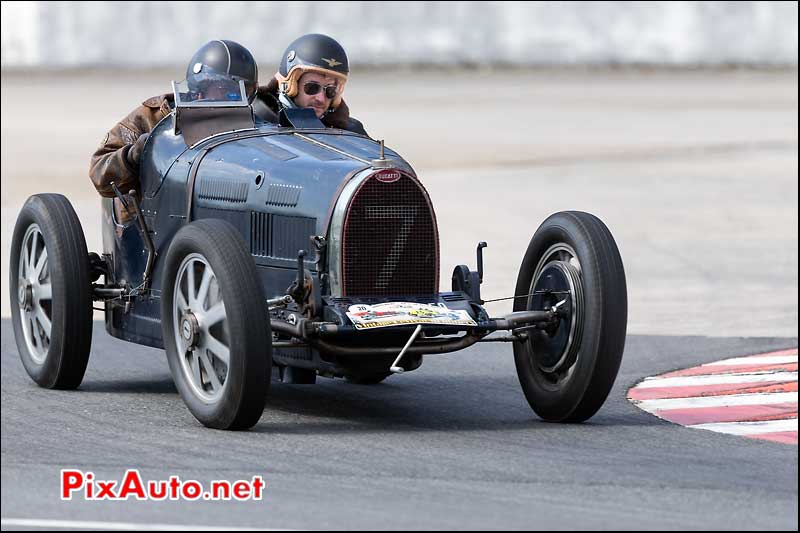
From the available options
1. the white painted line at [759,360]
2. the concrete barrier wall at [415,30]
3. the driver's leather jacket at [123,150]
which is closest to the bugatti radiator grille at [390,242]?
the driver's leather jacket at [123,150]

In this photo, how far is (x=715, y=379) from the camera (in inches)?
394

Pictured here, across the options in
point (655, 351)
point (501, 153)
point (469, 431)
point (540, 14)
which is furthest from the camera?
point (540, 14)

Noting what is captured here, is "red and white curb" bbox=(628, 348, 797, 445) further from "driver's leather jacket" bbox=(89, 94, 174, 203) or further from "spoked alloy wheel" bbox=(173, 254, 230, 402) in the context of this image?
"driver's leather jacket" bbox=(89, 94, 174, 203)

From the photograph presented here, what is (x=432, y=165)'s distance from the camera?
26.4 m

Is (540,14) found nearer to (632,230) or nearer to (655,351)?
(632,230)

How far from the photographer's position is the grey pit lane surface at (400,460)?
6.19 m

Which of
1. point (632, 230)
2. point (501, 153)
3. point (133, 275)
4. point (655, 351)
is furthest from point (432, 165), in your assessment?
point (133, 275)

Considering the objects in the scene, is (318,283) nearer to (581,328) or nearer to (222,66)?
(581,328)

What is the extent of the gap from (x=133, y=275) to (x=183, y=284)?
142cm

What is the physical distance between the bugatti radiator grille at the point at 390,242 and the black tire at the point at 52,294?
6.03ft

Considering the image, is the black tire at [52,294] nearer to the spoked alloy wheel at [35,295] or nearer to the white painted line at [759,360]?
the spoked alloy wheel at [35,295]

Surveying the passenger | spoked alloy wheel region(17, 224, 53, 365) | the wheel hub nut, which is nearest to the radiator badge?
the wheel hub nut

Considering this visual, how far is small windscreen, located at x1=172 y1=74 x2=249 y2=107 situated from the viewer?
947cm

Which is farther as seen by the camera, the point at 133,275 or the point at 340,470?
the point at 133,275
